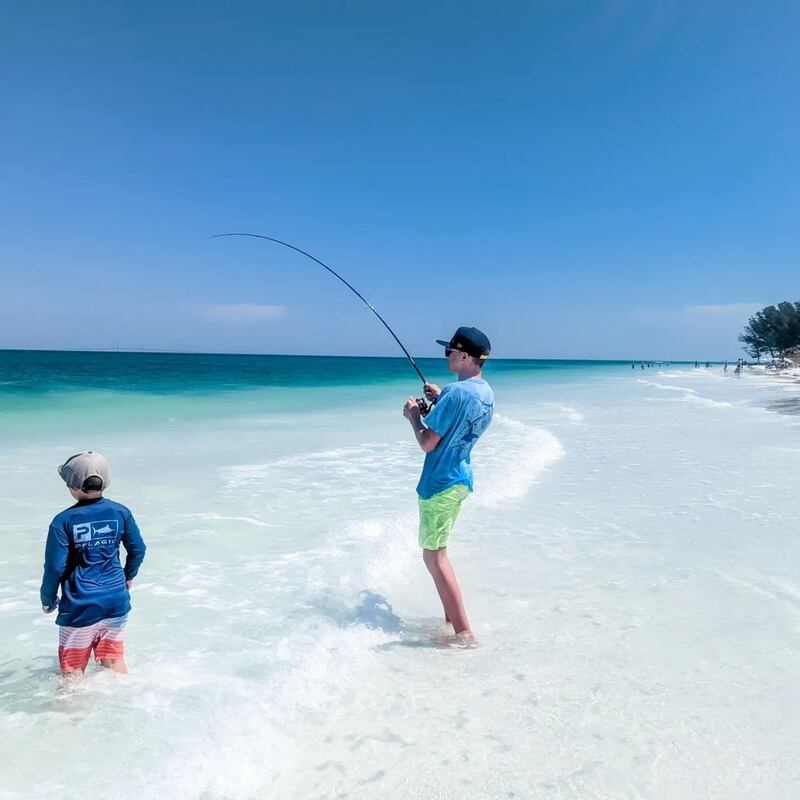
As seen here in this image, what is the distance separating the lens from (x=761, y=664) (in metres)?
3.43

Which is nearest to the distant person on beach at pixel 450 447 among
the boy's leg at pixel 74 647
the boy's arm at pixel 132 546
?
the boy's arm at pixel 132 546

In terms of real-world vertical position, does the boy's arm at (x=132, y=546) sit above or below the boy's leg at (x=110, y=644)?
above

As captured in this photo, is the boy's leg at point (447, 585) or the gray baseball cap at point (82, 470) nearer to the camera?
the gray baseball cap at point (82, 470)

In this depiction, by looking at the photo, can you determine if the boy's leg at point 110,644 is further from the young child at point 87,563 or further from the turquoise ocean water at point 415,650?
the turquoise ocean water at point 415,650

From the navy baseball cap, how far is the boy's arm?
6.57 ft

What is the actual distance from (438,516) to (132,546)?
1.69m

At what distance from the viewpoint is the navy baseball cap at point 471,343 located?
11.8 ft

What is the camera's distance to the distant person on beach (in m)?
3.51

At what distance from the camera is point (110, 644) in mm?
3160

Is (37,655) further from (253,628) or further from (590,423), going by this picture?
(590,423)

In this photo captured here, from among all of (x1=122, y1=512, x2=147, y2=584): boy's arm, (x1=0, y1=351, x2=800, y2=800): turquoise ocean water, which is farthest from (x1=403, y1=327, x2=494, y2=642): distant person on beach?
(x1=122, y1=512, x2=147, y2=584): boy's arm

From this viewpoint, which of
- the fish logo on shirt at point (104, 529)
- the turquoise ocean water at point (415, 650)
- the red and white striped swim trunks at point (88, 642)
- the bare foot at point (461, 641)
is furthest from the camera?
the bare foot at point (461, 641)

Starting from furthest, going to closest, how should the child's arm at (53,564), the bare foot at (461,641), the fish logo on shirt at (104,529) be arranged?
the bare foot at (461,641), the fish logo on shirt at (104,529), the child's arm at (53,564)

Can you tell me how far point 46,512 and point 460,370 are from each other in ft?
18.1
